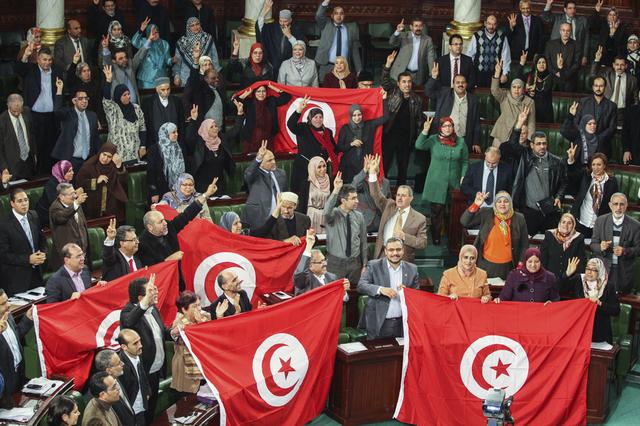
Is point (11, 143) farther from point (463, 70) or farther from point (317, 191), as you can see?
point (463, 70)

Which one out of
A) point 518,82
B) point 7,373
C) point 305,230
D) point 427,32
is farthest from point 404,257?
point 427,32

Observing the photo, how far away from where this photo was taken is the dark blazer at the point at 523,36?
17422mm

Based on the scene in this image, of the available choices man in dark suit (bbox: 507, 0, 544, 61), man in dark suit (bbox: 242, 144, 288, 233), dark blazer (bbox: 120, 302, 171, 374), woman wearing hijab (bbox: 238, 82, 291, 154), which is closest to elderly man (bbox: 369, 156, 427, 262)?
man in dark suit (bbox: 242, 144, 288, 233)

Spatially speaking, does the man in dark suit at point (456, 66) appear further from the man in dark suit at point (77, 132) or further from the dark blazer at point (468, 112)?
the man in dark suit at point (77, 132)

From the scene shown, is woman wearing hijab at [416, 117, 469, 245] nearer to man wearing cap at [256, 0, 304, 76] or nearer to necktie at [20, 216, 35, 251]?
man wearing cap at [256, 0, 304, 76]

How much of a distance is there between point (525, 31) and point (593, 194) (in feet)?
13.4

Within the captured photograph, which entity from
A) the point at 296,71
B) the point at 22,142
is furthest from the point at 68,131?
the point at 296,71

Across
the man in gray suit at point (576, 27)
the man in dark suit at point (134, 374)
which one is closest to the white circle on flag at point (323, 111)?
the man in gray suit at point (576, 27)

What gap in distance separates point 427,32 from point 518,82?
4.51 meters

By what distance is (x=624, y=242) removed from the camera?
42.8ft

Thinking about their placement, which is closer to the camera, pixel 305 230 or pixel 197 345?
pixel 197 345

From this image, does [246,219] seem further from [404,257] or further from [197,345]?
[197,345]

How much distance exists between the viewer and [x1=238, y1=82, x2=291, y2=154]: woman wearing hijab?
14953 mm

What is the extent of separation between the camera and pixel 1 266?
1186cm
